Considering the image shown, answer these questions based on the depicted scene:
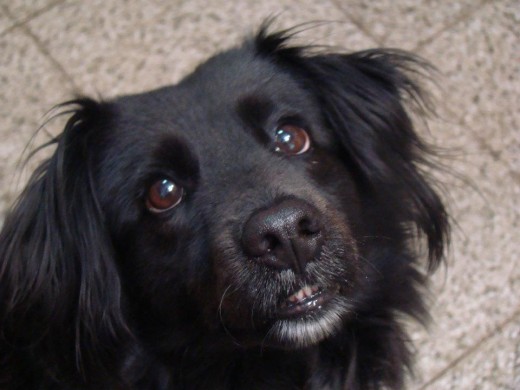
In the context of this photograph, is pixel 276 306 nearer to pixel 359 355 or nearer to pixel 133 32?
pixel 359 355

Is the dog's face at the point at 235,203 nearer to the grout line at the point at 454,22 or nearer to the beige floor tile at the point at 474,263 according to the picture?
the beige floor tile at the point at 474,263

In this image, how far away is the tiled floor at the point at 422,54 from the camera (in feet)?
8.82

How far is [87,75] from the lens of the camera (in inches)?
124

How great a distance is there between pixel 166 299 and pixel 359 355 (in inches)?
21.4

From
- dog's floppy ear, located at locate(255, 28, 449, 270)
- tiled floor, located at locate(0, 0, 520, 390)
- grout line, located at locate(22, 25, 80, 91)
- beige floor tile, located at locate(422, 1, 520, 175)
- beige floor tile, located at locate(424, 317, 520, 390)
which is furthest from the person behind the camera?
grout line, located at locate(22, 25, 80, 91)

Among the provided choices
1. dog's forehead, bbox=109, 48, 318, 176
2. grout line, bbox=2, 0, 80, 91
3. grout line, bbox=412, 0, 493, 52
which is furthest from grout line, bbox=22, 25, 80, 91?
grout line, bbox=412, 0, 493, 52

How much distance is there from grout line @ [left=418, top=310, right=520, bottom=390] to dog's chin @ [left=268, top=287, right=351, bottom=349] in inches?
34.3

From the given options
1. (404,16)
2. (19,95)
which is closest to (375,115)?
(404,16)

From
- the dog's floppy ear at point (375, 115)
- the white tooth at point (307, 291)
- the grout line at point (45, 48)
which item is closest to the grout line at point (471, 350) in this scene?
the dog's floppy ear at point (375, 115)

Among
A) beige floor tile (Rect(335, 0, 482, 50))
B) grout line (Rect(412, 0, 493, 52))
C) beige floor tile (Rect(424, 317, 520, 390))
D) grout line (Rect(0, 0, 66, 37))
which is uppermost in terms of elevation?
grout line (Rect(0, 0, 66, 37))

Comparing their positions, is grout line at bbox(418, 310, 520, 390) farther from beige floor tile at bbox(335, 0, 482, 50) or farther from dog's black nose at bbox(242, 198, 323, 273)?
beige floor tile at bbox(335, 0, 482, 50)

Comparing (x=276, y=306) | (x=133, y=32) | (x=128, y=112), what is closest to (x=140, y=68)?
(x=133, y=32)

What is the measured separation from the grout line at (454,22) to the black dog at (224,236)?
3.44 ft

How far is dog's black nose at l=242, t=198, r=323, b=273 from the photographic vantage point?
1670 mm
